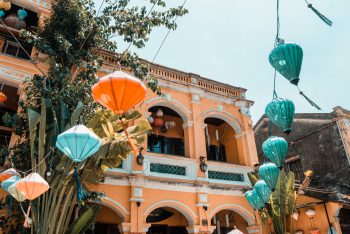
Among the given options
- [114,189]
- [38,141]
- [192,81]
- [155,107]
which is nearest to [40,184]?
[38,141]

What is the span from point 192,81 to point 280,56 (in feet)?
22.7

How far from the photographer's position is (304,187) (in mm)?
10781

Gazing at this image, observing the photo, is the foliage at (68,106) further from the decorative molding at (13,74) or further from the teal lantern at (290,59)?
the teal lantern at (290,59)

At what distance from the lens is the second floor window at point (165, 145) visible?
10992 mm

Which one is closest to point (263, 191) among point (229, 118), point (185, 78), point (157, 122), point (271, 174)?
point (271, 174)

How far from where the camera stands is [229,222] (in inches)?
445

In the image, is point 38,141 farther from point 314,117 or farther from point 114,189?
point 314,117

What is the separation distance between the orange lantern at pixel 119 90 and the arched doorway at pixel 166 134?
606 centimetres

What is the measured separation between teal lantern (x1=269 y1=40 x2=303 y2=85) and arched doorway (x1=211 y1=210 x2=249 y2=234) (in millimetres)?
7932

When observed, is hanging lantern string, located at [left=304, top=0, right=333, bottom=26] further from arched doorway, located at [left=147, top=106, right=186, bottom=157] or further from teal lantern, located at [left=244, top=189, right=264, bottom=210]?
arched doorway, located at [left=147, top=106, right=186, bottom=157]

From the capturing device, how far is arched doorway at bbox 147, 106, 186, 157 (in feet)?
35.3

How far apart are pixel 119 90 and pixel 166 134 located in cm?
Result: 731

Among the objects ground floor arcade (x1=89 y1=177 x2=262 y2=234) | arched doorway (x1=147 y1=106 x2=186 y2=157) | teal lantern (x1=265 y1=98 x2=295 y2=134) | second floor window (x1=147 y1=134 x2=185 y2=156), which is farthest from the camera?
second floor window (x1=147 y1=134 x2=185 y2=156)

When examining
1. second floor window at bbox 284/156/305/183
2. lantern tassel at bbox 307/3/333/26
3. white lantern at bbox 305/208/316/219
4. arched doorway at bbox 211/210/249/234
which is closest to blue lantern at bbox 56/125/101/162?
lantern tassel at bbox 307/3/333/26
